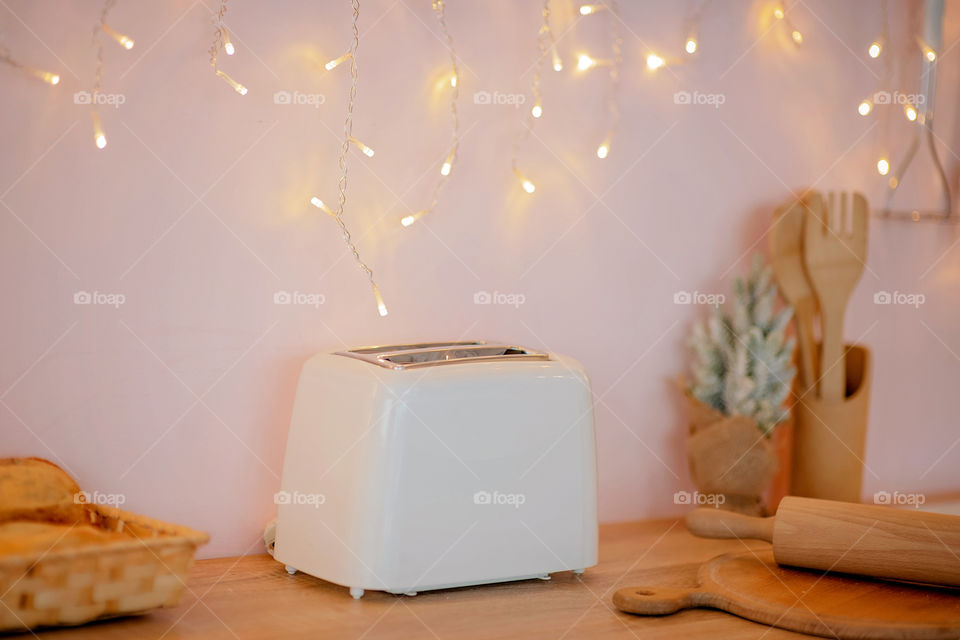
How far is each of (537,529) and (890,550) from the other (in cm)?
35

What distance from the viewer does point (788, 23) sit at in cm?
143

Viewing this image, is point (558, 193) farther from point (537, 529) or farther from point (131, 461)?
point (131, 461)

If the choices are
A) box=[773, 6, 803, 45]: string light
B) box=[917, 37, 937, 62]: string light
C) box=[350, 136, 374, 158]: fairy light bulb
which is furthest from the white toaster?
box=[917, 37, 937, 62]: string light

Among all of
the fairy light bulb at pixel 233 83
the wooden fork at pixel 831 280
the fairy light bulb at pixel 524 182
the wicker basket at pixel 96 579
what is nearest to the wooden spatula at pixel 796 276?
the wooden fork at pixel 831 280

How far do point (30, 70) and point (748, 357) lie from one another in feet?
2.99

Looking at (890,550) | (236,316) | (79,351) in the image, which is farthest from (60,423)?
(890,550)

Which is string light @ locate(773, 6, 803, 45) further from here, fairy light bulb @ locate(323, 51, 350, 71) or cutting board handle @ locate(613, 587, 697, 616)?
cutting board handle @ locate(613, 587, 697, 616)

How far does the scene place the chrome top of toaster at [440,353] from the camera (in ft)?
3.43

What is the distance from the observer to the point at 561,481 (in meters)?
1.04

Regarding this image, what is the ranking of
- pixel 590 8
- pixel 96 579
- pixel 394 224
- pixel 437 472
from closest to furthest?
pixel 96 579 < pixel 437 472 < pixel 394 224 < pixel 590 8

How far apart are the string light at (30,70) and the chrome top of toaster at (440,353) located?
40 centimetres

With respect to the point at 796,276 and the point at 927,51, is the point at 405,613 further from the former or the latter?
the point at 927,51

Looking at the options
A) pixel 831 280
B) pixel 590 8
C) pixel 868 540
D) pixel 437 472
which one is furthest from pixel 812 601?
pixel 590 8

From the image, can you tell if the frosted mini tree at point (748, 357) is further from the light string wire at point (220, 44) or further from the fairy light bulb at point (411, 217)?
the light string wire at point (220, 44)
